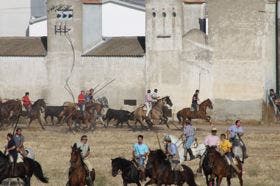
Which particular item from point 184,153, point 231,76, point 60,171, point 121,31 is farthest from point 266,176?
point 121,31

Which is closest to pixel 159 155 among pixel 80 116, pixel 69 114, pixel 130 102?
pixel 80 116

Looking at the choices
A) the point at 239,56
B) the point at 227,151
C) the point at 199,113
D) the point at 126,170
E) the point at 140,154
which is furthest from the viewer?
the point at 239,56

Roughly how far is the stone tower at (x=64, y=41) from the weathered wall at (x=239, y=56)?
8860 mm

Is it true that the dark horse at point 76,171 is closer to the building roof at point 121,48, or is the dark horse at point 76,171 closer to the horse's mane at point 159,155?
the horse's mane at point 159,155

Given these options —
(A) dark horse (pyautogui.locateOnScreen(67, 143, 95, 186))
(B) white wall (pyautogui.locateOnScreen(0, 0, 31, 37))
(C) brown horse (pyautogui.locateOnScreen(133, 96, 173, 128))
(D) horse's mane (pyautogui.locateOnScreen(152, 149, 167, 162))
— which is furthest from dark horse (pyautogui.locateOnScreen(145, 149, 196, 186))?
(B) white wall (pyautogui.locateOnScreen(0, 0, 31, 37))

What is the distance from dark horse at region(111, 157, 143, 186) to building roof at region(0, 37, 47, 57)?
36.6m

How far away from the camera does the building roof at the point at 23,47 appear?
63.7 m

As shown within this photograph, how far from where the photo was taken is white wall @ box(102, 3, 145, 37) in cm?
8194

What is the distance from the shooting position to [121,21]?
271ft

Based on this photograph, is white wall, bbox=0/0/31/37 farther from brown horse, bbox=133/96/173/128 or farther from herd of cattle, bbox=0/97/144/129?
brown horse, bbox=133/96/173/128

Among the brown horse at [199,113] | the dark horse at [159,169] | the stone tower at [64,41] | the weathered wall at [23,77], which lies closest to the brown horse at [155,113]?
the brown horse at [199,113]

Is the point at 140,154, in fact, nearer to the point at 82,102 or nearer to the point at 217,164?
the point at 217,164

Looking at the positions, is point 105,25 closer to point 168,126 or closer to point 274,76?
point 274,76

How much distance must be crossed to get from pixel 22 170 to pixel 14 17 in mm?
56799
